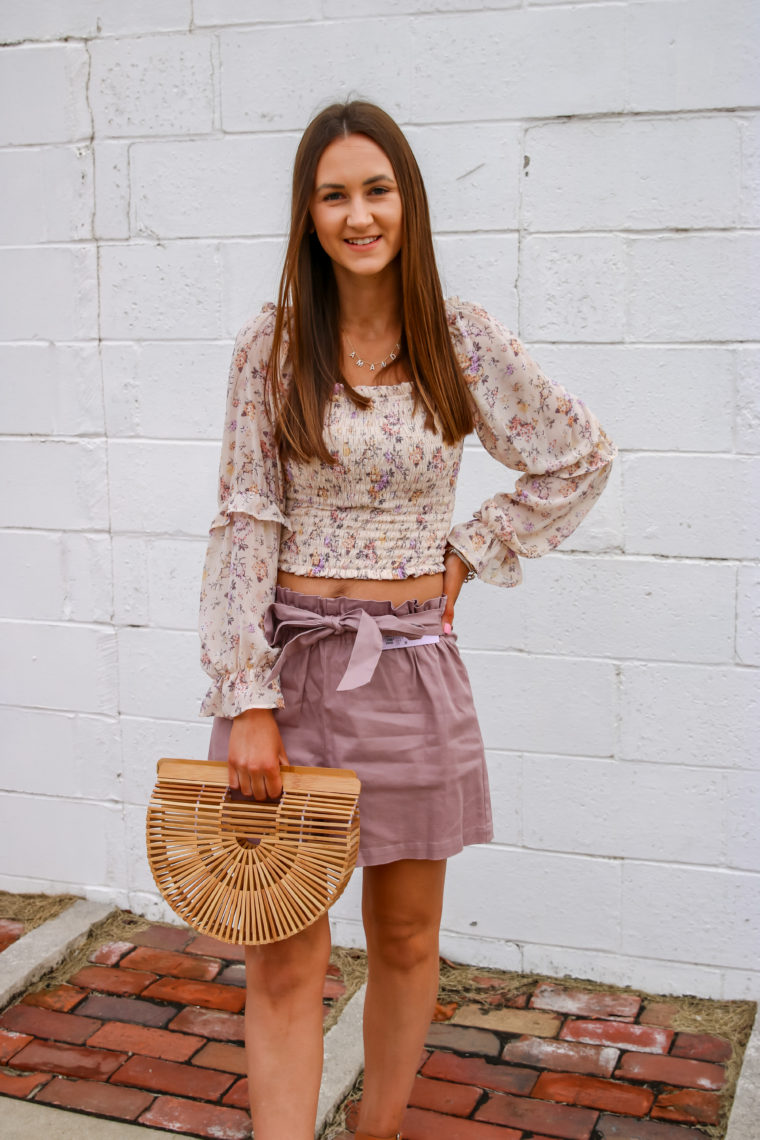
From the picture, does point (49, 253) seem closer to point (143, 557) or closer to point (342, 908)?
point (143, 557)

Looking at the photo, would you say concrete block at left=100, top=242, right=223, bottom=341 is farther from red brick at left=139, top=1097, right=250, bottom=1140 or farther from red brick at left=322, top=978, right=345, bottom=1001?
red brick at left=139, top=1097, right=250, bottom=1140

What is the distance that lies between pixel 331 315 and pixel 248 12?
1.32 meters

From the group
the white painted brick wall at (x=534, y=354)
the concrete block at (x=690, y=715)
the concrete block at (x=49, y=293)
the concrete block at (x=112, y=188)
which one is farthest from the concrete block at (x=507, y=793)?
the concrete block at (x=112, y=188)

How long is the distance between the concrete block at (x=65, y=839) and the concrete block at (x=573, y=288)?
1.81m

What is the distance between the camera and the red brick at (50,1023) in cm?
284

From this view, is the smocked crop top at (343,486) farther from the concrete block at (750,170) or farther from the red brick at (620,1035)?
the red brick at (620,1035)

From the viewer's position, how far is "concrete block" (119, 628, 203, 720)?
3314 millimetres

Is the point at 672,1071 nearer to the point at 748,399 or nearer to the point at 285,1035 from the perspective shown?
the point at 285,1035

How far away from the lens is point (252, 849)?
1.93 m

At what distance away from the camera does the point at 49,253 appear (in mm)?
3262

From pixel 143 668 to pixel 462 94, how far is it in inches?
67.9

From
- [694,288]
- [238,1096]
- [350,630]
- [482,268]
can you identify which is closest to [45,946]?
[238,1096]

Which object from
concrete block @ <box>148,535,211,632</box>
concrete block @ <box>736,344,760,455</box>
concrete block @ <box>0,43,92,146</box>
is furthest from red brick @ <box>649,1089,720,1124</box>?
concrete block @ <box>0,43,92,146</box>

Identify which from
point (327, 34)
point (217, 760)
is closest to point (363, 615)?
point (217, 760)
